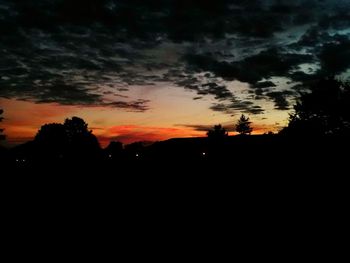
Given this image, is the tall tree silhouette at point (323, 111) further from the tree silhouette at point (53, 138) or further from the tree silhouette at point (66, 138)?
the tree silhouette at point (53, 138)

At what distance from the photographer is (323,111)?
166 feet

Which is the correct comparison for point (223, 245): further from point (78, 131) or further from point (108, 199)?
point (78, 131)

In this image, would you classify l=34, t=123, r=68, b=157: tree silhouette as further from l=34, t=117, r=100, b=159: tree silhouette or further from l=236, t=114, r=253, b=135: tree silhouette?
l=236, t=114, r=253, b=135: tree silhouette

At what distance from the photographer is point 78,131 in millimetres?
100188

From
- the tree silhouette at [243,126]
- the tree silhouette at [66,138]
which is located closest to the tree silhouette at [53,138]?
the tree silhouette at [66,138]

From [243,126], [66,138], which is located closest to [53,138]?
[66,138]

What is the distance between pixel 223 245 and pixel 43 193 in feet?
42.0

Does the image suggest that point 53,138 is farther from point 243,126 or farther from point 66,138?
point 243,126

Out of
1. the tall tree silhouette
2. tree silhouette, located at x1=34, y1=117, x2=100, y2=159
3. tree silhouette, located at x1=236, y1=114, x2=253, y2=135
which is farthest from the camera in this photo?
tree silhouette, located at x1=236, y1=114, x2=253, y2=135

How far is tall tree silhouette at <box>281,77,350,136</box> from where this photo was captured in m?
46.7

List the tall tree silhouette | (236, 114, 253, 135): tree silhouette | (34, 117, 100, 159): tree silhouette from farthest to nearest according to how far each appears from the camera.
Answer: (236, 114, 253, 135): tree silhouette → (34, 117, 100, 159): tree silhouette → the tall tree silhouette

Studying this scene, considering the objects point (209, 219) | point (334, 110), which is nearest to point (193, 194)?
point (209, 219)

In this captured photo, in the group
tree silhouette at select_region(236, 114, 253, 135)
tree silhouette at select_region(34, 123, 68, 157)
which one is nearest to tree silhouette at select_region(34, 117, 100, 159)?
tree silhouette at select_region(34, 123, 68, 157)

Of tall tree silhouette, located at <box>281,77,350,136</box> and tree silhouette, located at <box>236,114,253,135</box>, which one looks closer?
tall tree silhouette, located at <box>281,77,350,136</box>
